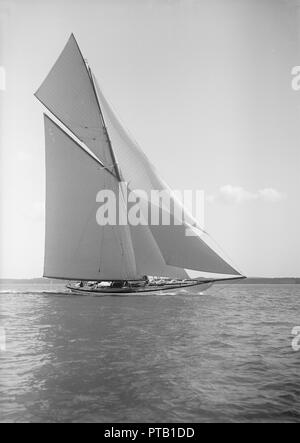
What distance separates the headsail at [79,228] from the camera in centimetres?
2886

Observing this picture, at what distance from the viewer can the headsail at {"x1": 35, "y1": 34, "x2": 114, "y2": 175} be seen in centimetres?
3130

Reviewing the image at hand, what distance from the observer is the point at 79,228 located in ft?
94.5

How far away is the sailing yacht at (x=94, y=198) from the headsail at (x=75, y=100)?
84 mm

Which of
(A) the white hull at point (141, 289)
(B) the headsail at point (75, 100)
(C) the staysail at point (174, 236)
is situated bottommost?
(A) the white hull at point (141, 289)

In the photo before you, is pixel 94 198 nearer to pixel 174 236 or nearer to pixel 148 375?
pixel 174 236

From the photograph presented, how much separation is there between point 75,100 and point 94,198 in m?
9.91

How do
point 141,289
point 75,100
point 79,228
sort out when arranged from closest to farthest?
point 79,228 < point 141,289 < point 75,100

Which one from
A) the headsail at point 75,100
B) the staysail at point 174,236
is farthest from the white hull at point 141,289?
the headsail at point 75,100

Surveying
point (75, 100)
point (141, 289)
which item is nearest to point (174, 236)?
point (141, 289)

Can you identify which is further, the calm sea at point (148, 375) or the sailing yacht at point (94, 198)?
the sailing yacht at point (94, 198)

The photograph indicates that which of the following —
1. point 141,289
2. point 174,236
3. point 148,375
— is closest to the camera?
point 148,375

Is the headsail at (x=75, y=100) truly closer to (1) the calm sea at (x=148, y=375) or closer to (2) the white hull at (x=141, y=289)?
(2) the white hull at (x=141, y=289)

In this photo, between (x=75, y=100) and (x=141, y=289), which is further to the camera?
(x=75, y=100)
